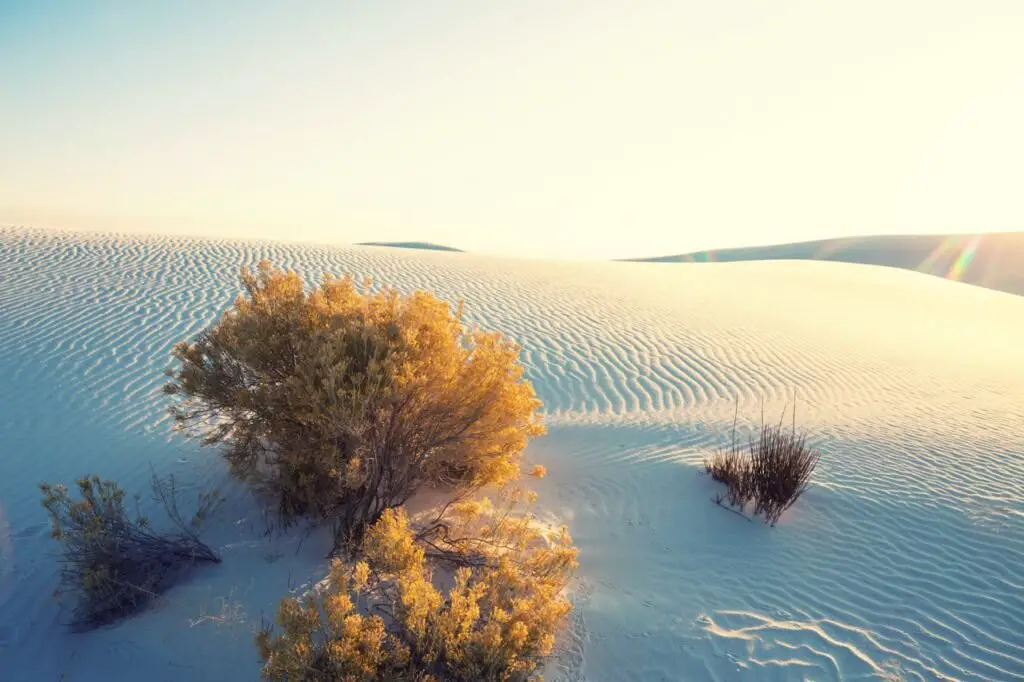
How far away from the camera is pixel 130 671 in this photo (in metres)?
3.64

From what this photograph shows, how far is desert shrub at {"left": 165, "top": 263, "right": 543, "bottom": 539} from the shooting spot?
4238mm

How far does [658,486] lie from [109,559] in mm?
4756

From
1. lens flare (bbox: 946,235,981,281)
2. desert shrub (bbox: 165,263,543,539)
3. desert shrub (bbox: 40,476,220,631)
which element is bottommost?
desert shrub (bbox: 40,476,220,631)

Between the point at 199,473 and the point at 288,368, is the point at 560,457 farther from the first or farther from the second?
the point at 199,473

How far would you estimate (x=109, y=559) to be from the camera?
4082mm

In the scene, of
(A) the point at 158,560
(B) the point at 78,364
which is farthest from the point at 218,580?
(B) the point at 78,364

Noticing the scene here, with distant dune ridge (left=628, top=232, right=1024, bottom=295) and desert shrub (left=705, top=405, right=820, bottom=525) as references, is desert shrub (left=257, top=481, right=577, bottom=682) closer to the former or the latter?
desert shrub (left=705, top=405, right=820, bottom=525)

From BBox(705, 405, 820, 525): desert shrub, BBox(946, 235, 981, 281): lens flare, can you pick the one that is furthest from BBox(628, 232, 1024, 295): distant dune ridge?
BBox(705, 405, 820, 525): desert shrub

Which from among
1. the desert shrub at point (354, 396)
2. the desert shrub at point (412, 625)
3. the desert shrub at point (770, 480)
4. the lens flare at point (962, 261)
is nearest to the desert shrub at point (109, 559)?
the desert shrub at point (354, 396)

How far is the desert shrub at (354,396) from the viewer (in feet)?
13.9

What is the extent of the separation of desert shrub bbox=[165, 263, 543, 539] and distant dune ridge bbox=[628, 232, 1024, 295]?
1618 inches

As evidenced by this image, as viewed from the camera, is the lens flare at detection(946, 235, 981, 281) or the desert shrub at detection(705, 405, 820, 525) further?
the lens flare at detection(946, 235, 981, 281)

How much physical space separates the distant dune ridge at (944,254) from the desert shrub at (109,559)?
42401mm

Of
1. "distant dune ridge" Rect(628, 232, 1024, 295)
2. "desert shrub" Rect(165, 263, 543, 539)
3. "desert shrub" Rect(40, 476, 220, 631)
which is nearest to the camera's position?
"desert shrub" Rect(40, 476, 220, 631)
